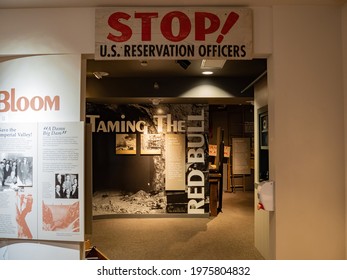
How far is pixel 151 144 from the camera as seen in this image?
6758 mm

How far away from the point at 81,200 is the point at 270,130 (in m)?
1.99

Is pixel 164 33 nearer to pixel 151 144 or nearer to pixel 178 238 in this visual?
pixel 178 238

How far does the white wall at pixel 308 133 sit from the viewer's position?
269 centimetres

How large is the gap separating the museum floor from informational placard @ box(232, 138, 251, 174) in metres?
3.33

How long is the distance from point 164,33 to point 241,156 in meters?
8.13

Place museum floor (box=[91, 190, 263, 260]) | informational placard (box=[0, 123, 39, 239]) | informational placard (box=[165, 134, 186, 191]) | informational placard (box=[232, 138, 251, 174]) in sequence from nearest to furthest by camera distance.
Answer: informational placard (box=[0, 123, 39, 239]) → museum floor (box=[91, 190, 263, 260]) → informational placard (box=[165, 134, 186, 191]) → informational placard (box=[232, 138, 251, 174])

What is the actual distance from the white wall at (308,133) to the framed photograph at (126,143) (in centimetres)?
441

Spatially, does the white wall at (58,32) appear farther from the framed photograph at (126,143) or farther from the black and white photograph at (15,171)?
the framed photograph at (126,143)

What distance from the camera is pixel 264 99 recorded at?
13.7ft

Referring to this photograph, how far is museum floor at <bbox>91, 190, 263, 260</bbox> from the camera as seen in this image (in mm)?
4277

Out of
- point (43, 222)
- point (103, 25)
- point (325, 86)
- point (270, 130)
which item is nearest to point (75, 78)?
point (103, 25)

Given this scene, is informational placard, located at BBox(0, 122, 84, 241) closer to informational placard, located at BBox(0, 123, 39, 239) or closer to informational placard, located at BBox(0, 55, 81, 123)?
informational placard, located at BBox(0, 123, 39, 239)

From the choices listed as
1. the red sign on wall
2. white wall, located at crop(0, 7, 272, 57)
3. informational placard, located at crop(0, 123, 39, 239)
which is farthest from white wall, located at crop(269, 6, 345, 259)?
informational placard, located at crop(0, 123, 39, 239)

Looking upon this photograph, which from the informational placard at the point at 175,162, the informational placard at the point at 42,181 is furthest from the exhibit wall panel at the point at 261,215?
the informational placard at the point at 42,181
